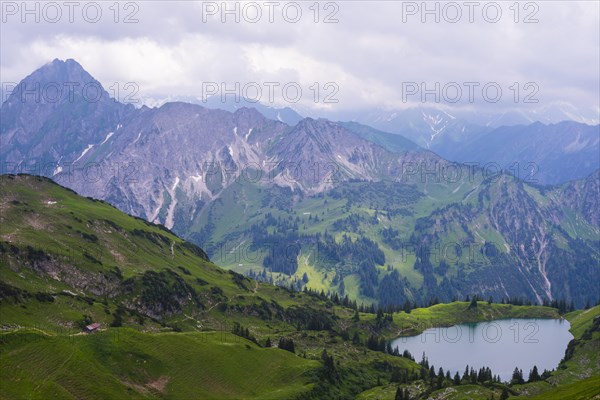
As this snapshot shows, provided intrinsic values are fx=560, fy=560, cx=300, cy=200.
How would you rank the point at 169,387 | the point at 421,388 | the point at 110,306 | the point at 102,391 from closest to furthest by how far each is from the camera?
the point at 102,391
the point at 169,387
the point at 421,388
the point at 110,306

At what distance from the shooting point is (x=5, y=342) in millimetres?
121688

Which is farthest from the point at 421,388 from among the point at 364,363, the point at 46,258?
the point at 46,258

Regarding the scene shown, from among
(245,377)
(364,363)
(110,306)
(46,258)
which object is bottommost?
(364,363)

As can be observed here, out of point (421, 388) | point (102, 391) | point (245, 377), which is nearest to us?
point (102, 391)

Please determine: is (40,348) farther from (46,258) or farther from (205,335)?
(46,258)

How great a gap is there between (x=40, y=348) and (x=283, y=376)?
6394 cm

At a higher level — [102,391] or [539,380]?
[102,391]

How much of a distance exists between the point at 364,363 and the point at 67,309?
101 m

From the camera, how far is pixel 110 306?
190750 millimetres

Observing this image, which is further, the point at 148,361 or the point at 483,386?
the point at 483,386

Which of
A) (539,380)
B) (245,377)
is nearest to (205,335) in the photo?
(245,377)

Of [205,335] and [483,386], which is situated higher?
[205,335]

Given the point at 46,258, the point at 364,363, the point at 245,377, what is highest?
the point at 46,258

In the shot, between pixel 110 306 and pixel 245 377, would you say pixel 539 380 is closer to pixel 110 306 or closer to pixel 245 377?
pixel 245 377
